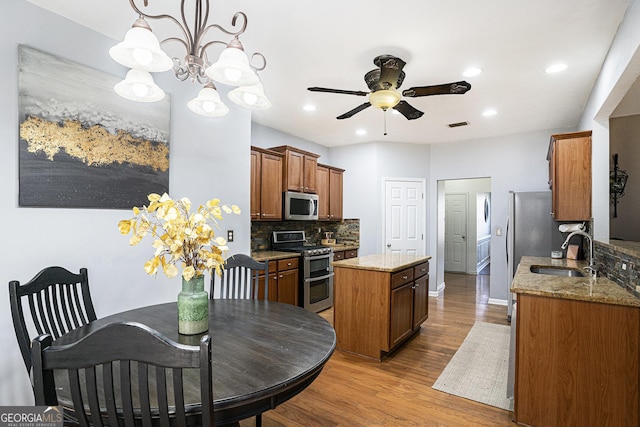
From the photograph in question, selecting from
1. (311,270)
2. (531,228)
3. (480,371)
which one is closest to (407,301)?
(480,371)

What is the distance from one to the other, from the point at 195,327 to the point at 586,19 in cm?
302

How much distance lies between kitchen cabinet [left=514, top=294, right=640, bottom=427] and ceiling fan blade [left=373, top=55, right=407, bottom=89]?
1893 millimetres

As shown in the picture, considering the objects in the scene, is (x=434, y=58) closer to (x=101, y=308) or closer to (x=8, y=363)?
(x=101, y=308)

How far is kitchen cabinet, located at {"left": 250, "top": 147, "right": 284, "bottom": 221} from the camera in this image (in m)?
4.15

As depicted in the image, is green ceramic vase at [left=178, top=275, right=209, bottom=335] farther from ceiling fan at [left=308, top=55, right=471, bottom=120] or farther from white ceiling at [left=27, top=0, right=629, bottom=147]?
ceiling fan at [left=308, top=55, right=471, bottom=120]

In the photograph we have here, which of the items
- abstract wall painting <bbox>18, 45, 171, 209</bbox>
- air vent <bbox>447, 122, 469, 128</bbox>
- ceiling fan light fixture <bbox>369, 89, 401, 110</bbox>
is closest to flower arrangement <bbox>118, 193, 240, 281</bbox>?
abstract wall painting <bbox>18, 45, 171, 209</bbox>

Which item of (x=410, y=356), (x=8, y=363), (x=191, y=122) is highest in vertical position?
(x=191, y=122)

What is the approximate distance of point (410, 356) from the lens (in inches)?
125

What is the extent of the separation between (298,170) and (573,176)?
3.28 meters

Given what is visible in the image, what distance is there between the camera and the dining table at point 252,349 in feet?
3.33

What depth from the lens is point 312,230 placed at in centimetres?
575

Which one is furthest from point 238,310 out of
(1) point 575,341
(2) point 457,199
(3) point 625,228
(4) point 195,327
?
(2) point 457,199

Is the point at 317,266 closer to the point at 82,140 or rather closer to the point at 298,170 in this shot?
the point at 298,170

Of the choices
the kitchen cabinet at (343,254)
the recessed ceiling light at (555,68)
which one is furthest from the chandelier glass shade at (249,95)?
the kitchen cabinet at (343,254)
